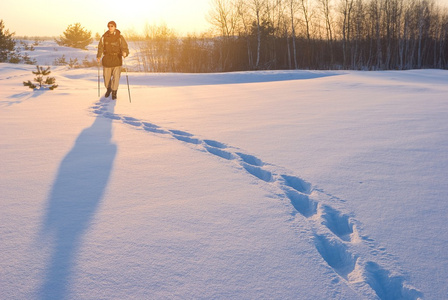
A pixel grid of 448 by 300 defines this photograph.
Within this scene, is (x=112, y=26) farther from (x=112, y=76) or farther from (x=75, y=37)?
(x=75, y=37)

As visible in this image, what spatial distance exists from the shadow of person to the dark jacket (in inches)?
156

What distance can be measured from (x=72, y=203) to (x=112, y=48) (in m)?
5.87

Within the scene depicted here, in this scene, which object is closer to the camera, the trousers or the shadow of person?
the shadow of person

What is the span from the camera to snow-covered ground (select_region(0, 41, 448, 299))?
1399 mm

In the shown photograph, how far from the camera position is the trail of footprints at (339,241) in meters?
1.38

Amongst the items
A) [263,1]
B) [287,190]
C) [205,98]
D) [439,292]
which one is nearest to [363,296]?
[439,292]

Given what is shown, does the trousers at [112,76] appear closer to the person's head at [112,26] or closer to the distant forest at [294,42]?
the person's head at [112,26]

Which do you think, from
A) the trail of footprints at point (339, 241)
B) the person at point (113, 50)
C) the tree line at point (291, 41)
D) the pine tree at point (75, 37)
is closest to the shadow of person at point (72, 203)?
the trail of footprints at point (339, 241)

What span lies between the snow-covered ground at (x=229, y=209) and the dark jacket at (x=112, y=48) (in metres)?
3.22

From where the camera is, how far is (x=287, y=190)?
7.80 ft

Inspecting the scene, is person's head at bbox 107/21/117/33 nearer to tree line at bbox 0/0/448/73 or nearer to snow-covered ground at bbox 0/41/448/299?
snow-covered ground at bbox 0/41/448/299

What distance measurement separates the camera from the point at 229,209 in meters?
2.07

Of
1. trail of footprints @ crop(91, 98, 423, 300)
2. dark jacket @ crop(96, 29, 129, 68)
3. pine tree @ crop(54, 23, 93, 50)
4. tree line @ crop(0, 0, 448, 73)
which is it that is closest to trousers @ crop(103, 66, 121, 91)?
dark jacket @ crop(96, 29, 129, 68)

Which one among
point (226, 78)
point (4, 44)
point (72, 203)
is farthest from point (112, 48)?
point (4, 44)
